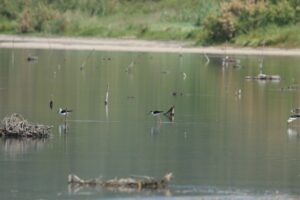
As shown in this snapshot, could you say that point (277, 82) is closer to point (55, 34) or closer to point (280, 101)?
point (280, 101)

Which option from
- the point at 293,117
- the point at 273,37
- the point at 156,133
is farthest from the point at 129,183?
the point at 273,37

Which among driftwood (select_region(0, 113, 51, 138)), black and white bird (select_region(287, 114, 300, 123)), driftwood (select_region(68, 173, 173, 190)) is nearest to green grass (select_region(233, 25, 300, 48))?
black and white bird (select_region(287, 114, 300, 123))

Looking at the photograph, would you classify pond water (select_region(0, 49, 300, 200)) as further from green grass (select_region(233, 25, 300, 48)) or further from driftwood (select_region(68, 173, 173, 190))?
green grass (select_region(233, 25, 300, 48))

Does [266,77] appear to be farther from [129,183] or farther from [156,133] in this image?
[129,183]

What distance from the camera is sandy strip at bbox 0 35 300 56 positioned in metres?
69.9

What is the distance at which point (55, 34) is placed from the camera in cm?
8412

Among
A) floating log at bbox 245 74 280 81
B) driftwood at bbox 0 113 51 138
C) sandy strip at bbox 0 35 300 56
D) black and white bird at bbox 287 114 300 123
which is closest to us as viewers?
driftwood at bbox 0 113 51 138

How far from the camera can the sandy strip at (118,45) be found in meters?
69.9

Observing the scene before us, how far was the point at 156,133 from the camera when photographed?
30062 mm

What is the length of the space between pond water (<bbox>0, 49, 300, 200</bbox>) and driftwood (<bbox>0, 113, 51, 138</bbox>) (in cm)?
24

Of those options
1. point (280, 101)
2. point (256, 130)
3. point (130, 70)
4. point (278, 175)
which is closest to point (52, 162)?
point (278, 175)

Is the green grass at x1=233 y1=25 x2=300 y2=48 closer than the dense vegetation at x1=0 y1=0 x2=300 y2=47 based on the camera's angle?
Yes

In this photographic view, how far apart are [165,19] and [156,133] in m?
55.4

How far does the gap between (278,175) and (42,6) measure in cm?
6627
